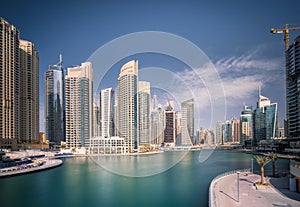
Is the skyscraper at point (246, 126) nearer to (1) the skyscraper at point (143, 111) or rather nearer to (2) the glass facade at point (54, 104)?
(1) the skyscraper at point (143, 111)

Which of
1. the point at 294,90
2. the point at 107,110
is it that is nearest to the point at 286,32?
the point at 294,90

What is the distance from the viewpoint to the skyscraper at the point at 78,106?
7881 centimetres

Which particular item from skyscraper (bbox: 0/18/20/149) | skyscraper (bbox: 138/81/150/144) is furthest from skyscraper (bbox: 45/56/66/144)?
skyscraper (bbox: 0/18/20/149)

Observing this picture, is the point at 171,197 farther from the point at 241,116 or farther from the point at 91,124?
the point at 241,116

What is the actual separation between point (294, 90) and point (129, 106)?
50316mm

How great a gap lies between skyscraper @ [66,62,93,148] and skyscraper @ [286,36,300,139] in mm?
63115

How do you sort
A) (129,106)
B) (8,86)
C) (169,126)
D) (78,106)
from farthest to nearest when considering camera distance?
(169,126)
(129,106)
(78,106)
(8,86)

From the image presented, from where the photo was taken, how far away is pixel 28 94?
69.1 m

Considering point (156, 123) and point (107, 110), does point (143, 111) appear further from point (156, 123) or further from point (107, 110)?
point (156, 123)

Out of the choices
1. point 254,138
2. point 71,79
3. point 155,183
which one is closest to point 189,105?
point 254,138

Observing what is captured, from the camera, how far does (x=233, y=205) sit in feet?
38.6

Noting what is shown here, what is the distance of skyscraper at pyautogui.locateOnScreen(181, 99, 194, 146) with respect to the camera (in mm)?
105525

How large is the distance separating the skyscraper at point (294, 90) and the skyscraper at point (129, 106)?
47631 mm

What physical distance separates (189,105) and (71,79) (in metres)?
52.7
